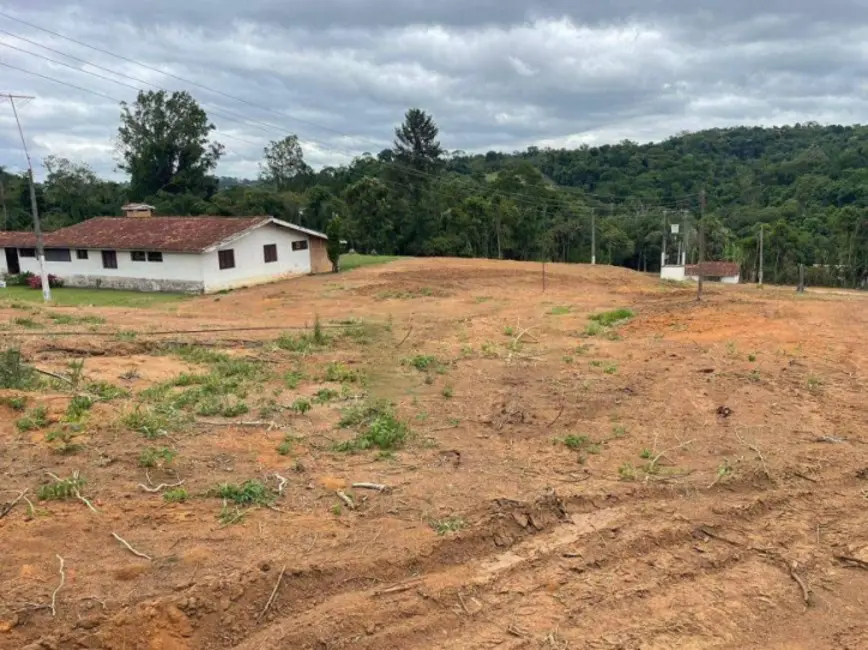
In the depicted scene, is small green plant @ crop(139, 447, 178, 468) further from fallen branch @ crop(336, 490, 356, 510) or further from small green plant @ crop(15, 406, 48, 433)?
fallen branch @ crop(336, 490, 356, 510)

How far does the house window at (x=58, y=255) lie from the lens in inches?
1286

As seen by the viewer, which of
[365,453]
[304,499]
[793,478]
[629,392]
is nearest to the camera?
[304,499]

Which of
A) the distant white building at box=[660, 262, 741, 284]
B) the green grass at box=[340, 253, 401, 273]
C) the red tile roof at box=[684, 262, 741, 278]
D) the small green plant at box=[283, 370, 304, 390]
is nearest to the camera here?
the small green plant at box=[283, 370, 304, 390]

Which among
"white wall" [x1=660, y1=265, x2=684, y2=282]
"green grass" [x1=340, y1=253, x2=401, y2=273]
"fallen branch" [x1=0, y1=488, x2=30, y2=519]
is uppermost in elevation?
"green grass" [x1=340, y1=253, x2=401, y2=273]

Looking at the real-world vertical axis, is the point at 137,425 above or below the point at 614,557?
above

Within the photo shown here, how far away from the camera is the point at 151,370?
1103 centimetres

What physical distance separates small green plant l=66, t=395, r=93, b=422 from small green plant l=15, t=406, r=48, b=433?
0.80 feet

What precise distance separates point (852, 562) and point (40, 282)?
34.6 m

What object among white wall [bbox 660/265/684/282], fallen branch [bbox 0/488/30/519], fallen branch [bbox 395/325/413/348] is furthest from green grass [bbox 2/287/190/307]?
white wall [bbox 660/265/684/282]

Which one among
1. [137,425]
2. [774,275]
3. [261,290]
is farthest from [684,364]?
[774,275]

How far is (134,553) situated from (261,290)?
2445cm

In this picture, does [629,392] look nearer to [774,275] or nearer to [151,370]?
[151,370]

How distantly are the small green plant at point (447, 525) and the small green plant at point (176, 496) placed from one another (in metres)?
2.28

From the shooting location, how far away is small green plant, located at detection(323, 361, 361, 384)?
10.8 meters
